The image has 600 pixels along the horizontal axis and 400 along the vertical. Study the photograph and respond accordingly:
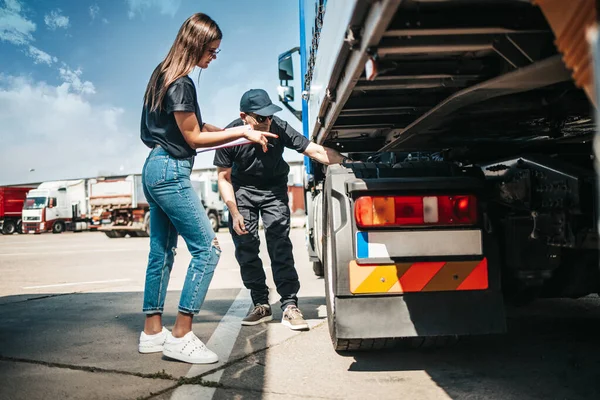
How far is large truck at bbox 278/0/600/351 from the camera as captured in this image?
6.67 feet

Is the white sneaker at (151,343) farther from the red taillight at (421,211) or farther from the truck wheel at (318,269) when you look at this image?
the truck wheel at (318,269)

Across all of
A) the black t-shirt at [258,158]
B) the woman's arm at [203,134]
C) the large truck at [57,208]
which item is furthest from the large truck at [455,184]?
the large truck at [57,208]

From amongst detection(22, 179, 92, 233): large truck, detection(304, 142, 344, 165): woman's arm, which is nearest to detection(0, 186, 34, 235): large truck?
detection(22, 179, 92, 233): large truck

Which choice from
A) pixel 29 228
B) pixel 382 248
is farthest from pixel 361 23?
pixel 29 228

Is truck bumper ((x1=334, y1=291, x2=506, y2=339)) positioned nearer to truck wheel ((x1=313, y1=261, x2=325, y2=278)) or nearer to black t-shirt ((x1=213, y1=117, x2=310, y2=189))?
black t-shirt ((x1=213, y1=117, x2=310, y2=189))

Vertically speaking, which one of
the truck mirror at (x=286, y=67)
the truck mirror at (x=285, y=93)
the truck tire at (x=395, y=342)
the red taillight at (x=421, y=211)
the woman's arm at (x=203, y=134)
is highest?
the truck mirror at (x=286, y=67)

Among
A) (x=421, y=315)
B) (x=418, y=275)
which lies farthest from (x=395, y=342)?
(x=418, y=275)

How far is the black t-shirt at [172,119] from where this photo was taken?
10.0 ft

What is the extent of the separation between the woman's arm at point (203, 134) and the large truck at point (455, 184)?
48cm

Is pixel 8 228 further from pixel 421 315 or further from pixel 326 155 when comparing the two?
pixel 421 315

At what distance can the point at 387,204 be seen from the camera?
273 centimetres

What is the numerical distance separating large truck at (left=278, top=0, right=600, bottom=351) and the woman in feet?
2.40

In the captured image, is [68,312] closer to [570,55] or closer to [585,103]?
[585,103]

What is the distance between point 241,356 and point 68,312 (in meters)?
2.28
